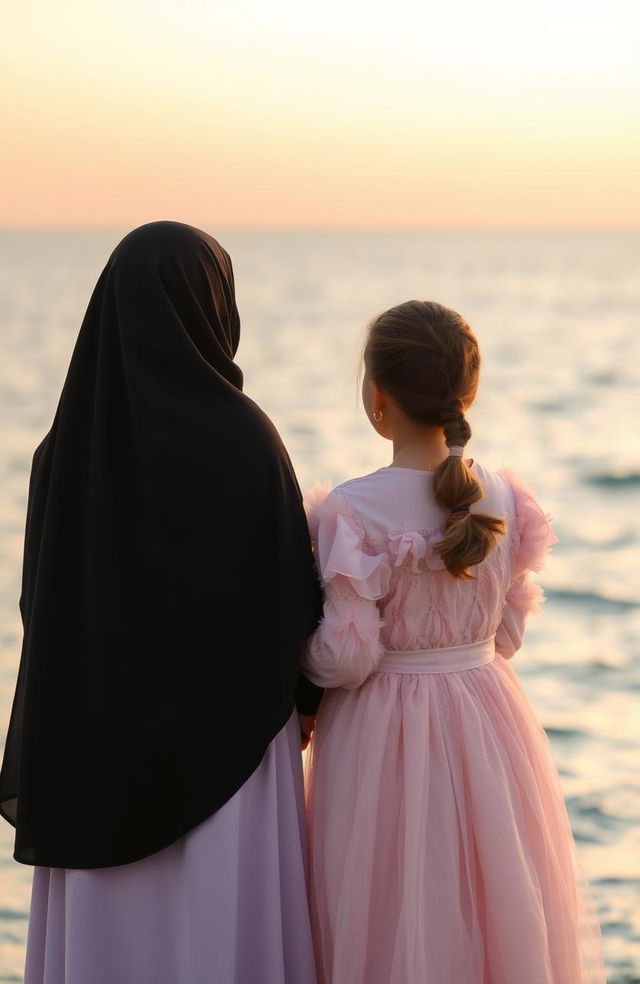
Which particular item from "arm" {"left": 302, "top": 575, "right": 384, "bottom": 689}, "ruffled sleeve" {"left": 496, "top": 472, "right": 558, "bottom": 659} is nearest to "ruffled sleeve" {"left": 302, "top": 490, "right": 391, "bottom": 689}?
"arm" {"left": 302, "top": 575, "right": 384, "bottom": 689}

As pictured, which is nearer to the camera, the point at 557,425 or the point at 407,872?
the point at 407,872

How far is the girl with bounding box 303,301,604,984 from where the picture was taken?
247 cm

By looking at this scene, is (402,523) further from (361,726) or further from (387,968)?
(387,968)

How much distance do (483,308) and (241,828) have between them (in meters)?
34.5

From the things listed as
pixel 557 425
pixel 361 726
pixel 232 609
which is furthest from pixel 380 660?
pixel 557 425

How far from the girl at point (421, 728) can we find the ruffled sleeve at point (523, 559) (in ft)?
0.19

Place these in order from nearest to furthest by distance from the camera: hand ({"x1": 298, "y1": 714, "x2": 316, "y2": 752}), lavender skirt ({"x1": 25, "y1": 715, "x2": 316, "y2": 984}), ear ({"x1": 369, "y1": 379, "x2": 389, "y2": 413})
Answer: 1. lavender skirt ({"x1": 25, "y1": 715, "x2": 316, "y2": 984})
2. ear ({"x1": 369, "y1": 379, "x2": 389, "y2": 413})
3. hand ({"x1": 298, "y1": 714, "x2": 316, "y2": 752})

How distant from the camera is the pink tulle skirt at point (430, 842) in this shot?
2477 millimetres

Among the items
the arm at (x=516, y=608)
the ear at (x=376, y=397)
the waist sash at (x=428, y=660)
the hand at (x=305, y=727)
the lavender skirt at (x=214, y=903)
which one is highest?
the ear at (x=376, y=397)

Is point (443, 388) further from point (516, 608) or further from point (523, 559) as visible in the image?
point (516, 608)

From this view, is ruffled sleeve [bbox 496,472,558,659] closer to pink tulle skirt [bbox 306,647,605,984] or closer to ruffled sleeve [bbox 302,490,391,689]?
pink tulle skirt [bbox 306,647,605,984]

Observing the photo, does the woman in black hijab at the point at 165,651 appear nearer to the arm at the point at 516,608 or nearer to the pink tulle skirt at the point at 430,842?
the pink tulle skirt at the point at 430,842

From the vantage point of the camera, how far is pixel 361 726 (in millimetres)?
2545

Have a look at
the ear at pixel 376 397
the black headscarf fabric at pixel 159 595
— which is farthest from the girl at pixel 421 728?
the black headscarf fabric at pixel 159 595
